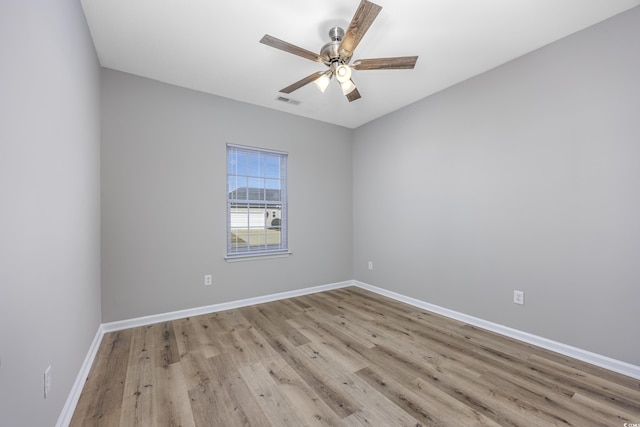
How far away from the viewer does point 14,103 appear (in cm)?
101

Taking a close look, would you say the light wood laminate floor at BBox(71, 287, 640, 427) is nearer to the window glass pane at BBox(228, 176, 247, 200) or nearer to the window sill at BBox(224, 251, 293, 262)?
the window sill at BBox(224, 251, 293, 262)

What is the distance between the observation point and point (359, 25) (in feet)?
5.77

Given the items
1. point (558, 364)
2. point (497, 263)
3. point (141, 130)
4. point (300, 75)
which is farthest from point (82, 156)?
point (558, 364)

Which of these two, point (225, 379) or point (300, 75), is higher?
point (300, 75)

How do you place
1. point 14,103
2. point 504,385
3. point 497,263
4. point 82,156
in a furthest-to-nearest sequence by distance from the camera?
point 497,263 < point 82,156 < point 504,385 < point 14,103

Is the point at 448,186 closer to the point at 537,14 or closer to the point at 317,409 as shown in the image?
the point at 537,14

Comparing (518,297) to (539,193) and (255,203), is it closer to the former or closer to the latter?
(539,193)

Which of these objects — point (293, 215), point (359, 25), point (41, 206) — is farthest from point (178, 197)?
point (359, 25)

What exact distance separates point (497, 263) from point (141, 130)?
13.5ft

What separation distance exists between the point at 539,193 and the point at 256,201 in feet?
10.5

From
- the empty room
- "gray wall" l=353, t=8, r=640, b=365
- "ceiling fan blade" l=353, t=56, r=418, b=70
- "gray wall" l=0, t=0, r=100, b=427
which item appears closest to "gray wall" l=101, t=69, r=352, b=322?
the empty room

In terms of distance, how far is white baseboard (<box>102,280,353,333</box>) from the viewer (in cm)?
276

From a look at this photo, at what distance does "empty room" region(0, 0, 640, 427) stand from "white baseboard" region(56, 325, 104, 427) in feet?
0.08

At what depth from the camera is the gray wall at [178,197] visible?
9.08 ft
